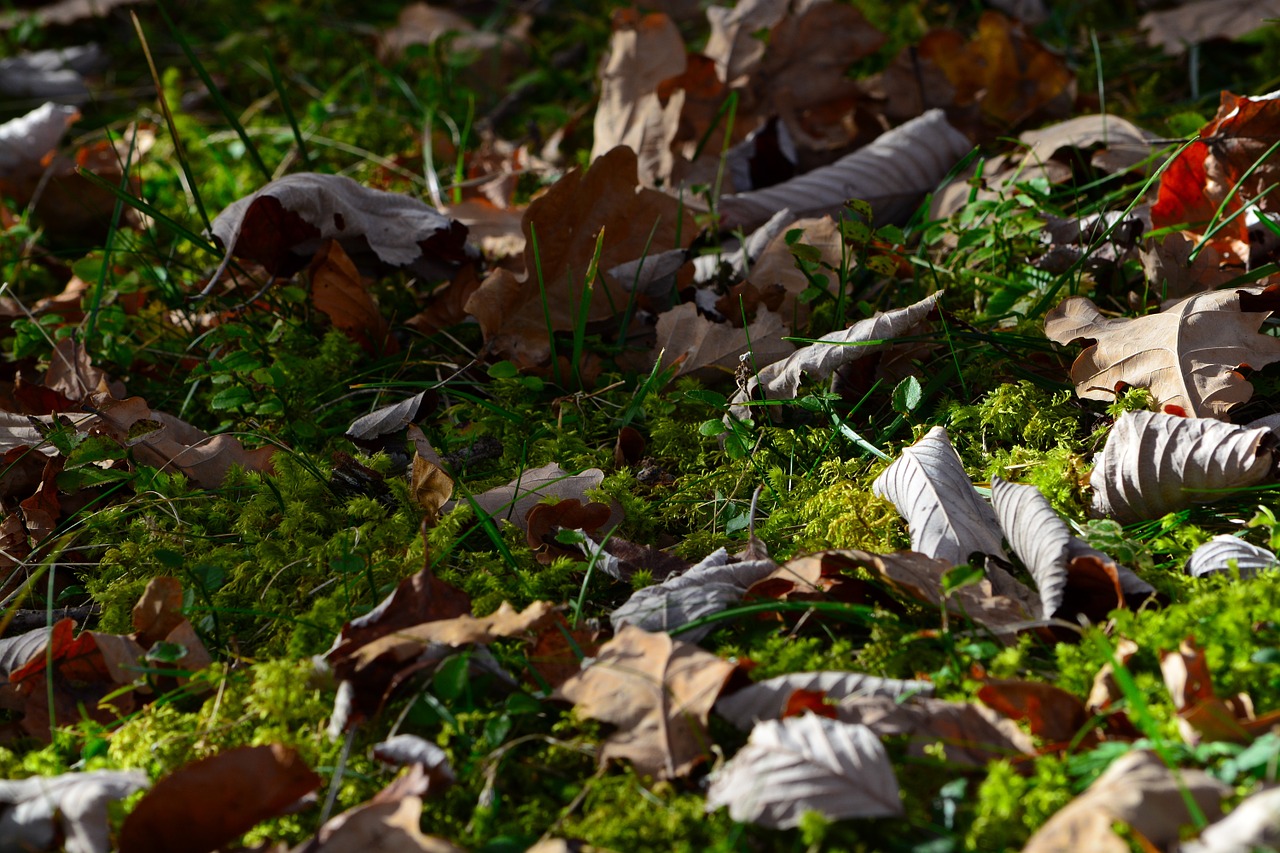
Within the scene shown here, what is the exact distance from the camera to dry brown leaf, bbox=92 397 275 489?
2406 millimetres

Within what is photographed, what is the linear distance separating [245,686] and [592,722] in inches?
24.8

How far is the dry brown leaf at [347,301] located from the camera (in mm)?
2742

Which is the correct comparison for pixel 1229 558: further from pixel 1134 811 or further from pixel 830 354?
pixel 830 354

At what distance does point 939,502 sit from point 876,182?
1.55 m

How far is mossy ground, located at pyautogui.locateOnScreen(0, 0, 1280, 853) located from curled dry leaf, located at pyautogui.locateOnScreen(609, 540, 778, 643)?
0.18 ft

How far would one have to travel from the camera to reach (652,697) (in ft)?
5.16

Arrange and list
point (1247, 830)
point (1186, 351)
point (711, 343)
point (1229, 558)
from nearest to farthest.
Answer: point (1247, 830), point (1229, 558), point (1186, 351), point (711, 343)

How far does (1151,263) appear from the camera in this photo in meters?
2.52

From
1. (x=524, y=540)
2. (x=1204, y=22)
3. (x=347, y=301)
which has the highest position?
(x=1204, y=22)

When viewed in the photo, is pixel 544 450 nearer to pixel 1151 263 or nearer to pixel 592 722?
pixel 592 722

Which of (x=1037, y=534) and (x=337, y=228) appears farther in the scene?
Result: (x=337, y=228)

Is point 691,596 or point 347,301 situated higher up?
point 347,301

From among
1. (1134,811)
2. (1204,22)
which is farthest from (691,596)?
(1204,22)

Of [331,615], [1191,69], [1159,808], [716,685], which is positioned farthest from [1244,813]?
[1191,69]
